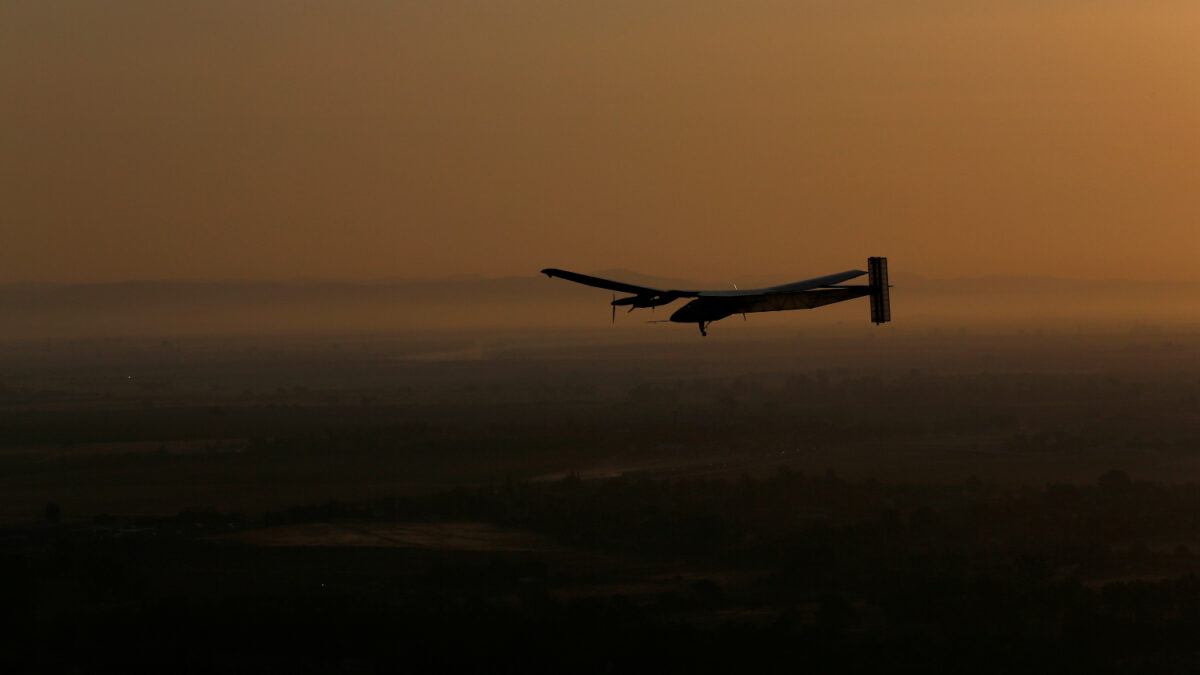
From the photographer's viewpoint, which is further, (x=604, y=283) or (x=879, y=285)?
(x=879, y=285)

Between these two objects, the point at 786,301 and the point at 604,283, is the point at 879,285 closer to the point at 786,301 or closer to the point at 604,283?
the point at 786,301

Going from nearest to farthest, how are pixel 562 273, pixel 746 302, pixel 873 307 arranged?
pixel 562 273, pixel 746 302, pixel 873 307

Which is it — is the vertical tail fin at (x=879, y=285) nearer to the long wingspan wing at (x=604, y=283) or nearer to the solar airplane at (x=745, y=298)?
the solar airplane at (x=745, y=298)

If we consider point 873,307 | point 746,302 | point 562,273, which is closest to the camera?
point 562,273

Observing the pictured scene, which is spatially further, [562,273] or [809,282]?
[809,282]

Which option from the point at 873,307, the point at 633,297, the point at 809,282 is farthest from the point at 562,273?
the point at 873,307

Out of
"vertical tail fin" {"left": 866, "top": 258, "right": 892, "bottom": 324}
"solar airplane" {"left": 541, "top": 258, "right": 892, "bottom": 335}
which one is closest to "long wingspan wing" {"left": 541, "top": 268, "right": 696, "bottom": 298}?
"solar airplane" {"left": 541, "top": 258, "right": 892, "bottom": 335}

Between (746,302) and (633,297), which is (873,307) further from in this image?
(633,297)

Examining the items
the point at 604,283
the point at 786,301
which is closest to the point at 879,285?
the point at 786,301
